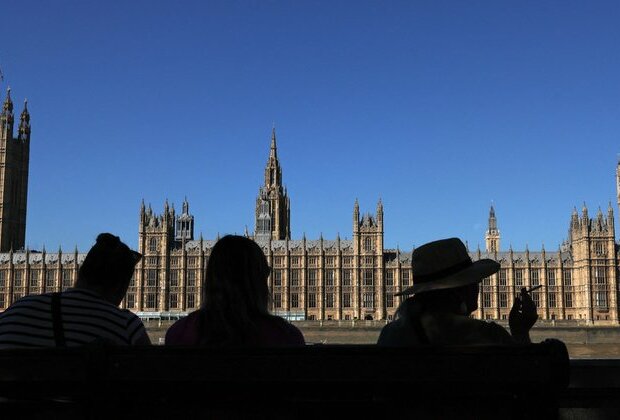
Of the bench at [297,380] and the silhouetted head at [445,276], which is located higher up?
the silhouetted head at [445,276]

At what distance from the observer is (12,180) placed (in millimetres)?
78438

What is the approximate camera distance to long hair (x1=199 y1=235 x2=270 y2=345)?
3.42m

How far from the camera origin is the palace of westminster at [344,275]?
218 ft

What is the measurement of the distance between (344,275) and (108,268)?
63476 mm

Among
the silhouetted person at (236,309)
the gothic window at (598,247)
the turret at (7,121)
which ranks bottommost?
the silhouetted person at (236,309)

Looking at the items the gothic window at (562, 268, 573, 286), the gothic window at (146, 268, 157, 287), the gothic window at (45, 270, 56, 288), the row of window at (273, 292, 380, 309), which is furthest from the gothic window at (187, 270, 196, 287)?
the gothic window at (562, 268, 573, 286)

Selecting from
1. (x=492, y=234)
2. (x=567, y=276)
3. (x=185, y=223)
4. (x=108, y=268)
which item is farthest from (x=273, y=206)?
(x=108, y=268)

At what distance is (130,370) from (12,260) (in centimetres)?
7152

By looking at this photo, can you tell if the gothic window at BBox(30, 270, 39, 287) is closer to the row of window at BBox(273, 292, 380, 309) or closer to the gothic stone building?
the gothic stone building

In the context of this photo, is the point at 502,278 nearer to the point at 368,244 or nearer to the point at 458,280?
the point at 368,244

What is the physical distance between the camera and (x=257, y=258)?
11.9ft

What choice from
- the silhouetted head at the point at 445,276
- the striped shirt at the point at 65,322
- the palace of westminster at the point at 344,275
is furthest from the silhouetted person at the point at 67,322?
the palace of westminster at the point at 344,275

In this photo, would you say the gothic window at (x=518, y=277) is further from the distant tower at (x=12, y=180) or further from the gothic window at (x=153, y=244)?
the distant tower at (x=12, y=180)

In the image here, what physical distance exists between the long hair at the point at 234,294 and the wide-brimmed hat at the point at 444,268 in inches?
33.0
